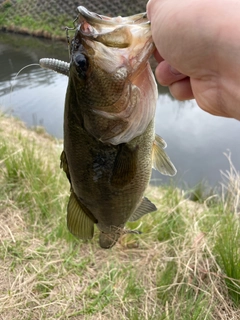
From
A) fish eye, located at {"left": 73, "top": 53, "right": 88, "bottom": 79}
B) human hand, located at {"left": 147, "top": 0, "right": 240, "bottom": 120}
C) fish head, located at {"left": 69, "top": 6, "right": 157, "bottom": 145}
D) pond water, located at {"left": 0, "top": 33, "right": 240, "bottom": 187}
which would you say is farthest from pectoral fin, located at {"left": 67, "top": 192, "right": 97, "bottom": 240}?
pond water, located at {"left": 0, "top": 33, "right": 240, "bottom": 187}

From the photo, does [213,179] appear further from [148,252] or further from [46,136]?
[46,136]

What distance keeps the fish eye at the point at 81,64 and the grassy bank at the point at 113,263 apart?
201 cm

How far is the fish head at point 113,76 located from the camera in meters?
1.37

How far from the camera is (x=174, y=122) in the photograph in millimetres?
8914

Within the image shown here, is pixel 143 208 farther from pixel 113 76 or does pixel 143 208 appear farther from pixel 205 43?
pixel 205 43

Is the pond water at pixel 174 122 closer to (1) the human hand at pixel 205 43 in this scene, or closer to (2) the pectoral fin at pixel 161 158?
(2) the pectoral fin at pixel 161 158

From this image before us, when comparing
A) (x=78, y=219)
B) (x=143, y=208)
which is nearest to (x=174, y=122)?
(x=143, y=208)

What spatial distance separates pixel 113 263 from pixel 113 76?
7.89ft

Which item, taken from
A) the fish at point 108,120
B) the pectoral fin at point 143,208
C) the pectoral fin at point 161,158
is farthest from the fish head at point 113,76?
the pectoral fin at point 143,208

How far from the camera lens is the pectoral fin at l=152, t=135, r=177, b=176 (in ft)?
6.07

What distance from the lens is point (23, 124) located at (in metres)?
9.23

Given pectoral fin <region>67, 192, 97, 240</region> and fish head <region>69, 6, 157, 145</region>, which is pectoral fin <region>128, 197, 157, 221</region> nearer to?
pectoral fin <region>67, 192, 97, 240</region>

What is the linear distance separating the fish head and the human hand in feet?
0.28

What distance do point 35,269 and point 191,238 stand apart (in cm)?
158
